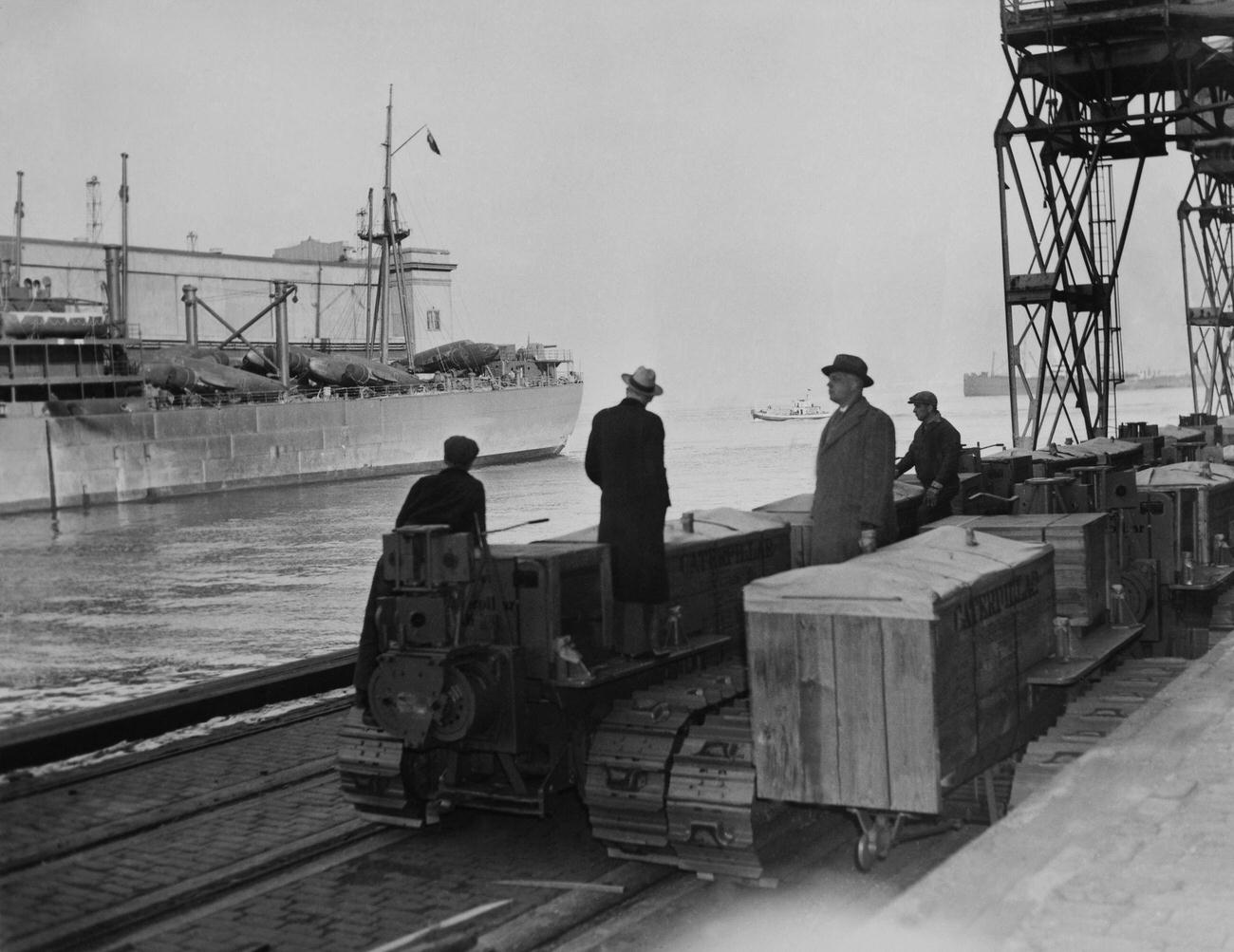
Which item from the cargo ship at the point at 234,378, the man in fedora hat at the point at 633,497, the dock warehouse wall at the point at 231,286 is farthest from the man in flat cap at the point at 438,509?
the dock warehouse wall at the point at 231,286

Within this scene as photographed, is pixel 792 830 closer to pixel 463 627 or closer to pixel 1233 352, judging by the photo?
pixel 463 627

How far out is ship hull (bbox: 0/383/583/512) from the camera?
170ft

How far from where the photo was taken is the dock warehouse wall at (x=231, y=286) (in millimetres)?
61750

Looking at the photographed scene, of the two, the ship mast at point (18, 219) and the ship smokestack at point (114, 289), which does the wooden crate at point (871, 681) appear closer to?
the ship mast at point (18, 219)

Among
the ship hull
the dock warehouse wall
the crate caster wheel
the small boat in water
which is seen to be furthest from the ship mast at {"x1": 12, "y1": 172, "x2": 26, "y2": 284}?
the small boat in water

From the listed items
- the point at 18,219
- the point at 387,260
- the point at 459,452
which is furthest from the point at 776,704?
the point at 387,260

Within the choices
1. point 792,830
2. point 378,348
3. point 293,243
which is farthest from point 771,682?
point 293,243

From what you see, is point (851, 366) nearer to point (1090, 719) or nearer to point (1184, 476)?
point (1090, 719)

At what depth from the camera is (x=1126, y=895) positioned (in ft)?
15.2

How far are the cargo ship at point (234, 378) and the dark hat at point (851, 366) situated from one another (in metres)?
38.5

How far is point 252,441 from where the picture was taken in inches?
2264

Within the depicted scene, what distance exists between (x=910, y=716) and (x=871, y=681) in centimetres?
21

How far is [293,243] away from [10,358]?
3229 centimetres

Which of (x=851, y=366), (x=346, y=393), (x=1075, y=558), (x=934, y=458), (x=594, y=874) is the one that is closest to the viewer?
(x=594, y=874)
